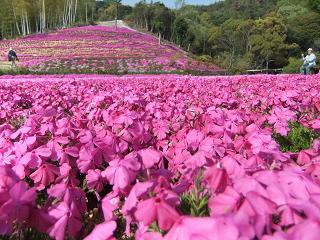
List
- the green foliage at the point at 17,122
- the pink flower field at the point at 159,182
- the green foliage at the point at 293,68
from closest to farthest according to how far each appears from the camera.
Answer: the pink flower field at the point at 159,182, the green foliage at the point at 17,122, the green foliage at the point at 293,68

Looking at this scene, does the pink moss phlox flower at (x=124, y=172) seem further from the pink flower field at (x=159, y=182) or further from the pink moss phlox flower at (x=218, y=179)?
the pink moss phlox flower at (x=218, y=179)

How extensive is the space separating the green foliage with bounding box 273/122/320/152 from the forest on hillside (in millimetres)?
40296

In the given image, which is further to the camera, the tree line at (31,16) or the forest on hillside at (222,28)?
the tree line at (31,16)

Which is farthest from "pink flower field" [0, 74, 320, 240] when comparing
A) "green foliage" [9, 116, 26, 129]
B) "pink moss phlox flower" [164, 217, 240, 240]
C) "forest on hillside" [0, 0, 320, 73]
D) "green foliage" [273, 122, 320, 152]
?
"forest on hillside" [0, 0, 320, 73]

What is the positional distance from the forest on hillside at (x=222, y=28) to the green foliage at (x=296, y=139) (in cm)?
4030

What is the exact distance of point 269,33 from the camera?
216 feet

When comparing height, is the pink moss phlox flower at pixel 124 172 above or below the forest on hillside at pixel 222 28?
above

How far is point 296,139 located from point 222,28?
7346cm

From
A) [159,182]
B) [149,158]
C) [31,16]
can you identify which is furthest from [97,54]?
[31,16]

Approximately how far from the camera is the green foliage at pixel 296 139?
4.57m

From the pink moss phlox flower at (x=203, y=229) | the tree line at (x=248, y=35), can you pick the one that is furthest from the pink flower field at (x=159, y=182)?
the tree line at (x=248, y=35)

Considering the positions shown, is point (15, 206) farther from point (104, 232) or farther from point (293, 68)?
point (293, 68)

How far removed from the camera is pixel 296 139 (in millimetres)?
5043

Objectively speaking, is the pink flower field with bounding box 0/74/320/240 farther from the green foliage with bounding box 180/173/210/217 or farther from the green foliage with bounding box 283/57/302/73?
the green foliage with bounding box 283/57/302/73
